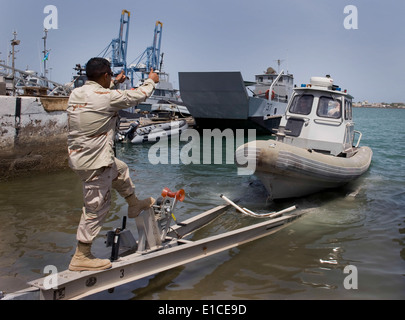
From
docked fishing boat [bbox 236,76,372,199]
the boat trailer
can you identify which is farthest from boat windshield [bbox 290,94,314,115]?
the boat trailer

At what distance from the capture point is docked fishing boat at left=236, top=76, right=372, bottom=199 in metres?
7.06

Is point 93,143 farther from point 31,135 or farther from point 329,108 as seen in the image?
point 31,135

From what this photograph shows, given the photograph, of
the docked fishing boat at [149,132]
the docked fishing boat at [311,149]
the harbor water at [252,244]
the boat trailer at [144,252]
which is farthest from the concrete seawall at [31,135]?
the docked fishing boat at [149,132]

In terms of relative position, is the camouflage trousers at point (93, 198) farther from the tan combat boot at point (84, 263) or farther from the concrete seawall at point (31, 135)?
the concrete seawall at point (31, 135)

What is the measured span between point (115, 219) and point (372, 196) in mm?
5963

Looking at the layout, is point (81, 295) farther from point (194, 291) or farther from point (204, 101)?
point (204, 101)

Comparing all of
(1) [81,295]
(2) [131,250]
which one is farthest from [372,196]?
(1) [81,295]

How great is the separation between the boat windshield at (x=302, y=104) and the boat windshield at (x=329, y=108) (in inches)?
9.3

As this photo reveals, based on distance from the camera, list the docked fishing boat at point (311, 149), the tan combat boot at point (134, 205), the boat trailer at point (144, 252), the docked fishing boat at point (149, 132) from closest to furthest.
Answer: the boat trailer at point (144, 252) < the tan combat boot at point (134, 205) < the docked fishing boat at point (311, 149) < the docked fishing boat at point (149, 132)

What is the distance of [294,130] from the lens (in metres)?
9.40

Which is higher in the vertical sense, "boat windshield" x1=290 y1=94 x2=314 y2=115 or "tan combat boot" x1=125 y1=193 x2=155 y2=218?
"boat windshield" x1=290 y1=94 x2=314 y2=115

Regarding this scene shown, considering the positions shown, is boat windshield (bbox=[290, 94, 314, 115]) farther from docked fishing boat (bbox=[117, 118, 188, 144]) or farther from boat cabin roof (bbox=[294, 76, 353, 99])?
docked fishing boat (bbox=[117, 118, 188, 144])

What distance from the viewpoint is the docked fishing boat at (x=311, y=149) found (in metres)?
7.06
